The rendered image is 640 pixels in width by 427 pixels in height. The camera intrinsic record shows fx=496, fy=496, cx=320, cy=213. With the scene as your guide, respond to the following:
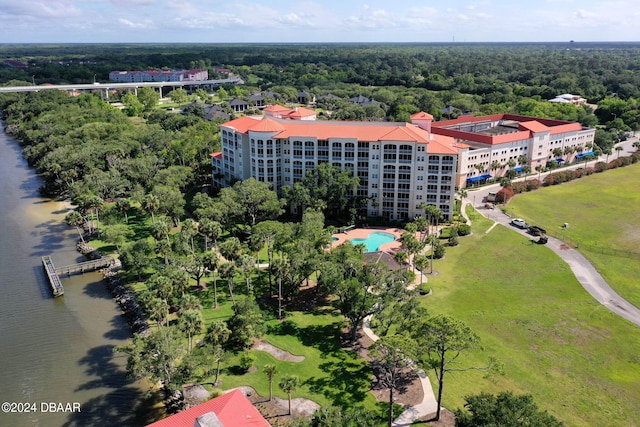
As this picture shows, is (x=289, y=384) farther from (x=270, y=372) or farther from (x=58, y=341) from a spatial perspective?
(x=58, y=341)

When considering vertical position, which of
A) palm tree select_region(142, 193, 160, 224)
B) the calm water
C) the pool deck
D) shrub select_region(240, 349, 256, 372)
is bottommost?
the calm water

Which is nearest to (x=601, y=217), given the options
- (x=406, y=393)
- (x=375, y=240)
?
(x=375, y=240)

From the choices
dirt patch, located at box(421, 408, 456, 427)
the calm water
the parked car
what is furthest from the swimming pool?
the calm water

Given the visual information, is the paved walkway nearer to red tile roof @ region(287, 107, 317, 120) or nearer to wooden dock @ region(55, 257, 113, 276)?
red tile roof @ region(287, 107, 317, 120)

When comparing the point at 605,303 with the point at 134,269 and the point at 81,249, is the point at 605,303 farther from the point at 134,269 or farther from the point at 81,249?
the point at 81,249

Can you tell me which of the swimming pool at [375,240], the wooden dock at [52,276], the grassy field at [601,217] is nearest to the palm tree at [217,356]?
the wooden dock at [52,276]

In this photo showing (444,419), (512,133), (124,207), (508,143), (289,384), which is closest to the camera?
(289,384)
